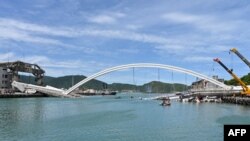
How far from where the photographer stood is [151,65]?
473ft

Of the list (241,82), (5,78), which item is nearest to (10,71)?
(5,78)

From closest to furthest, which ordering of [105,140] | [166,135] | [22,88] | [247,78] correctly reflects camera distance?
[105,140] → [166,135] → [247,78] → [22,88]

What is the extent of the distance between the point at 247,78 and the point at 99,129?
10782cm


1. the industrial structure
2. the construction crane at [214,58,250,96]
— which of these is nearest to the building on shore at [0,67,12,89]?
the industrial structure

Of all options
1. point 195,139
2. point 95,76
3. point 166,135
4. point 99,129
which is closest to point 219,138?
point 195,139

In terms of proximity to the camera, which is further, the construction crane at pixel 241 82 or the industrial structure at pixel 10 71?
the industrial structure at pixel 10 71

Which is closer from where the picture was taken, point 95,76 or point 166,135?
point 166,135

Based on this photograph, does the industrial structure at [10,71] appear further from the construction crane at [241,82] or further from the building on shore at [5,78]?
the construction crane at [241,82]

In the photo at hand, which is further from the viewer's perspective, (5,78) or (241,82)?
(5,78)

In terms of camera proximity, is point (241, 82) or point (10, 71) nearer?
point (241, 82)

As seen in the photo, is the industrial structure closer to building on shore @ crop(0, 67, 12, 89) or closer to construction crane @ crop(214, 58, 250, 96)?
building on shore @ crop(0, 67, 12, 89)

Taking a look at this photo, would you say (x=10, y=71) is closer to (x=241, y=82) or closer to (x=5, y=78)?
(x=5, y=78)

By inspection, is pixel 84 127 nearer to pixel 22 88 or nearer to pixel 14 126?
pixel 14 126

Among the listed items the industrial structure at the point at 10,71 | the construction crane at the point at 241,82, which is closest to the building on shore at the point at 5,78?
the industrial structure at the point at 10,71
